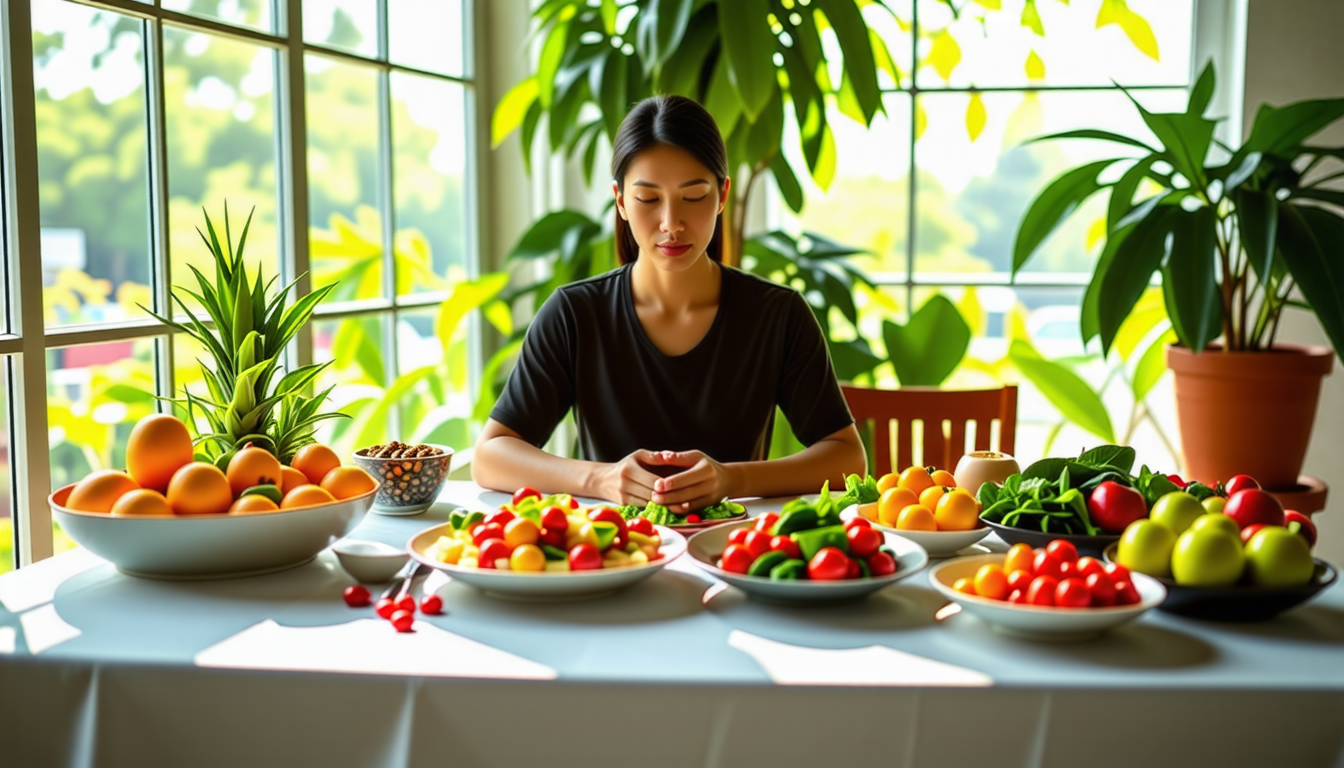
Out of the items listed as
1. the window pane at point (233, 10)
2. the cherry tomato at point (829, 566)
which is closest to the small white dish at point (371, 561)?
the cherry tomato at point (829, 566)

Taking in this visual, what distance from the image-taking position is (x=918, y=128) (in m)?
3.60

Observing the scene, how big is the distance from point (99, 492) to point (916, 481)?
3.41 ft

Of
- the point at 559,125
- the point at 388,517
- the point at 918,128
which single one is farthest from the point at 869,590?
the point at 918,128

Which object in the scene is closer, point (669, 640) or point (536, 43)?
point (669, 640)

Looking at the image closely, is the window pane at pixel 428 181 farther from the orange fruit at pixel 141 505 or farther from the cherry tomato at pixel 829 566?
the cherry tomato at pixel 829 566

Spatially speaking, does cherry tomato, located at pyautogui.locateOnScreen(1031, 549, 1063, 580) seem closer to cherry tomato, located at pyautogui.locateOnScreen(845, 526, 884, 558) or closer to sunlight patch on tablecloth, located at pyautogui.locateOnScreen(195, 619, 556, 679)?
cherry tomato, located at pyautogui.locateOnScreen(845, 526, 884, 558)

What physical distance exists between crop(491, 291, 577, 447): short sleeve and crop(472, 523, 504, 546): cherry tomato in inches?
29.1

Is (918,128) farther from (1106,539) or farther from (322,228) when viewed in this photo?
(1106,539)

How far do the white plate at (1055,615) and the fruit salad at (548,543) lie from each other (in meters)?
0.35

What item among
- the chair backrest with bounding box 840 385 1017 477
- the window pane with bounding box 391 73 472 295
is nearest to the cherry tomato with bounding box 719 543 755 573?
the chair backrest with bounding box 840 385 1017 477

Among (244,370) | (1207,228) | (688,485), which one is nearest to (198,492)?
(244,370)

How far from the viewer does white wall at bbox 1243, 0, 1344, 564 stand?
3150mm

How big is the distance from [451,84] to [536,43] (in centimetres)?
34

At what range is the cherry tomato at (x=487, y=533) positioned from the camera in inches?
50.3
